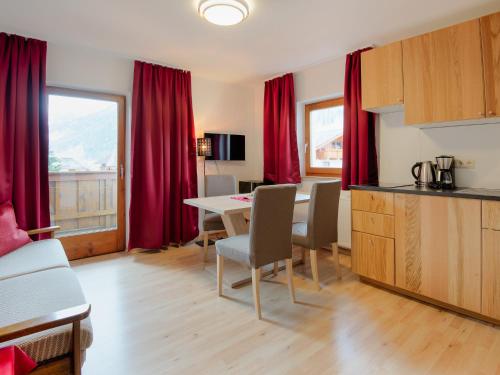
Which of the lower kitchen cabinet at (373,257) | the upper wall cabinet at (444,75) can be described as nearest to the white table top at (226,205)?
the lower kitchen cabinet at (373,257)

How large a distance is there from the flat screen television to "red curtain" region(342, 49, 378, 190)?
5.60ft

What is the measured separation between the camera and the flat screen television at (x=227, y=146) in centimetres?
424

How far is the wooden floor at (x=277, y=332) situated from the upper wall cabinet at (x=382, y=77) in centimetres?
171

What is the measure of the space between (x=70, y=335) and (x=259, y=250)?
1.24 metres

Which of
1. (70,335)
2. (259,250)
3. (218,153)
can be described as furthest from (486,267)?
(218,153)

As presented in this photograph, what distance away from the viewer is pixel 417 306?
2270 millimetres

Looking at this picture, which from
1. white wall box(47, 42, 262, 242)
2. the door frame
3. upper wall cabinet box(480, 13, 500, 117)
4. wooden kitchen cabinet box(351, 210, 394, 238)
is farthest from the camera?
the door frame

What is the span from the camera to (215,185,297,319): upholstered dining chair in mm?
→ 2087

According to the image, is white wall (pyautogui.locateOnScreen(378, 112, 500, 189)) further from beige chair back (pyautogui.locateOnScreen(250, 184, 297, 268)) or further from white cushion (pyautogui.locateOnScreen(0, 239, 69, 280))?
white cushion (pyautogui.locateOnScreen(0, 239, 69, 280))

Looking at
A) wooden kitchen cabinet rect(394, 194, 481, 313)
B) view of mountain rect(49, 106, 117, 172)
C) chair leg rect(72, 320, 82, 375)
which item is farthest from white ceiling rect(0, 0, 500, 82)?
chair leg rect(72, 320, 82, 375)

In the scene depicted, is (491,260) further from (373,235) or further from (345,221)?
(345,221)

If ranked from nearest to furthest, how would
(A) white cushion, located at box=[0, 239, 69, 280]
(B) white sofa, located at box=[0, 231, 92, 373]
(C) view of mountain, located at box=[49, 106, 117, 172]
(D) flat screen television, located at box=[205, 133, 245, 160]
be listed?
(B) white sofa, located at box=[0, 231, 92, 373], (A) white cushion, located at box=[0, 239, 69, 280], (C) view of mountain, located at box=[49, 106, 117, 172], (D) flat screen television, located at box=[205, 133, 245, 160]

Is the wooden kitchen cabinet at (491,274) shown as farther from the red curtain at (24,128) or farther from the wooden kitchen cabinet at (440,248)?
the red curtain at (24,128)

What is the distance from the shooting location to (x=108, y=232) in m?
3.64
